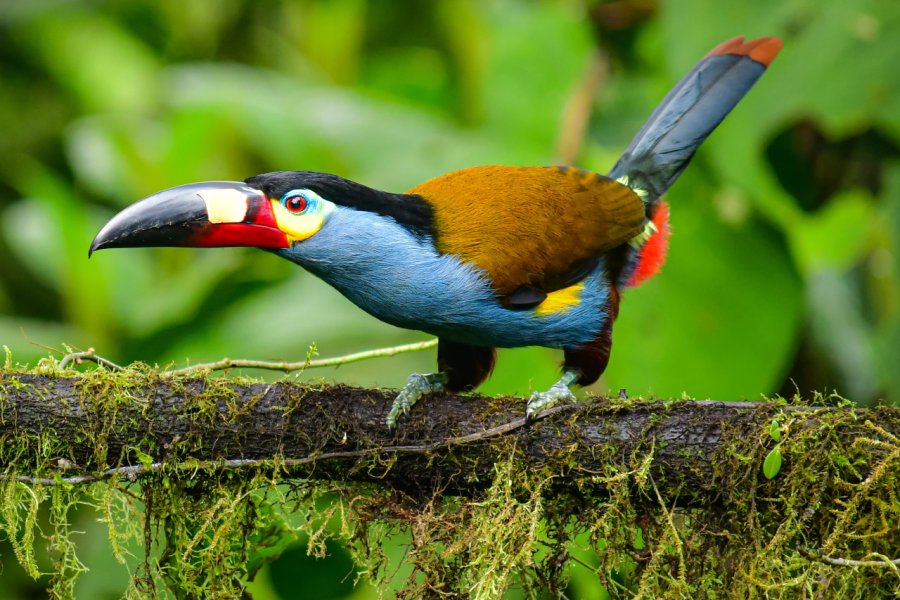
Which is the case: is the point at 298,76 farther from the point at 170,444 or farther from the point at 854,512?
the point at 854,512

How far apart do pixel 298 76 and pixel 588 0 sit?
266cm

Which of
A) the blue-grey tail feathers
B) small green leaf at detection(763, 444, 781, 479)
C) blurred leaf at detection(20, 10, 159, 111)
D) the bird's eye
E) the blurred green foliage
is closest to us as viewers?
small green leaf at detection(763, 444, 781, 479)

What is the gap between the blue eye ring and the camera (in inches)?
117

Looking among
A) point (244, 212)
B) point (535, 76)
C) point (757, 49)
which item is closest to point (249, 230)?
point (244, 212)

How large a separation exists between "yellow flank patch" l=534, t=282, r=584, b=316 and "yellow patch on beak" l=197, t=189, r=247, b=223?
0.87 metres

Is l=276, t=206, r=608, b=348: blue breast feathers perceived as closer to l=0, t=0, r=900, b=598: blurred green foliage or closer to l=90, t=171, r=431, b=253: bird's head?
l=90, t=171, r=431, b=253: bird's head

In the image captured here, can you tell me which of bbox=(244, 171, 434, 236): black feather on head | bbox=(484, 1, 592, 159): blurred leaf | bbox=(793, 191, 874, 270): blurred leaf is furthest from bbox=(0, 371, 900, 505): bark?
bbox=(793, 191, 874, 270): blurred leaf

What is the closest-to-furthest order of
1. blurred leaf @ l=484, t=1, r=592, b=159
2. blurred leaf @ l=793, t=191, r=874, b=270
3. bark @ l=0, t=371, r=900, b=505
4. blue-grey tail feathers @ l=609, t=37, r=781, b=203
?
bark @ l=0, t=371, r=900, b=505 → blue-grey tail feathers @ l=609, t=37, r=781, b=203 → blurred leaf @ l=484, t=1, r=592, b=159 → blurred leaf @ l=793, t=191, r=874, b=270

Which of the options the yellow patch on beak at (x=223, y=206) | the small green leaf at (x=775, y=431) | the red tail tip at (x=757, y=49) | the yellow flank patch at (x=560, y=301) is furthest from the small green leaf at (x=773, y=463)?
the red tail tip at (x=757, y=49)

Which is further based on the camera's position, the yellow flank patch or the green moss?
the yellow flank patch

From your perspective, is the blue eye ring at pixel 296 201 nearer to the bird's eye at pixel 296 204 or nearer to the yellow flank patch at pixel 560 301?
the bird's eye at pixel 296 204

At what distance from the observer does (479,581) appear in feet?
8.38

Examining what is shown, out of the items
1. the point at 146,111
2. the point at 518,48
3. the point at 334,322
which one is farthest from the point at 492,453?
the point at 146,111

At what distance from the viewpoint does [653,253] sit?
3.76 metres
